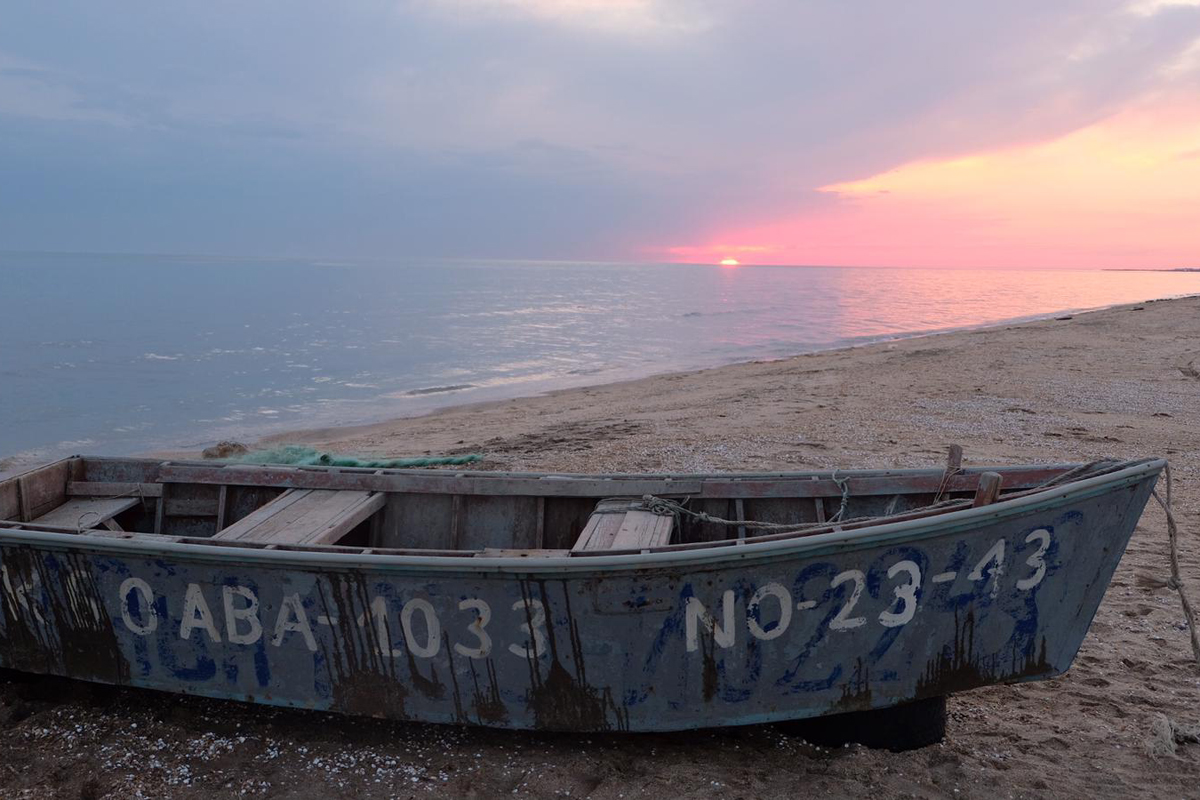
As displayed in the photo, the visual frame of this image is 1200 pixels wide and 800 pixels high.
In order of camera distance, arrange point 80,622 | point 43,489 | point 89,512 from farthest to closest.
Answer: point 43,489
point 89,512
point 80,622

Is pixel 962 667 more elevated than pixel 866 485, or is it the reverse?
pixel 866 485

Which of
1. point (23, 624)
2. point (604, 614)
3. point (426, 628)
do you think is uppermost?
point (604, 614)

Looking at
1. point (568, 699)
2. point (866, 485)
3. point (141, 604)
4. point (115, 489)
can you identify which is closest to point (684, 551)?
point (568, 699)

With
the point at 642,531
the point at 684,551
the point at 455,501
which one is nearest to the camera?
the point at 684,551

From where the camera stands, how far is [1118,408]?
40.0 feet

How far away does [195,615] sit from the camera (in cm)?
397

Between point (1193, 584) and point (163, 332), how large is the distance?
36.7 metres

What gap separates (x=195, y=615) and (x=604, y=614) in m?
2.12

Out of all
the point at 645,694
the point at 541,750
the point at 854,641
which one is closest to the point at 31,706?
the point at 541,750

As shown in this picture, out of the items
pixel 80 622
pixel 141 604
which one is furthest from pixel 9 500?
pixel 141 604

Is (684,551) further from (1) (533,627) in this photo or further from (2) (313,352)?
(2) (313,352)

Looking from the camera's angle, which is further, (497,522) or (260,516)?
(497,522)

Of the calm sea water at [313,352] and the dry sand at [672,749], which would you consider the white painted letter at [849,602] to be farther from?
the calm sea water at [313,352]

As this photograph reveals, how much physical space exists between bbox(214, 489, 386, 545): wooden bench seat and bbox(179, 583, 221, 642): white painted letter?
351 millimetres
